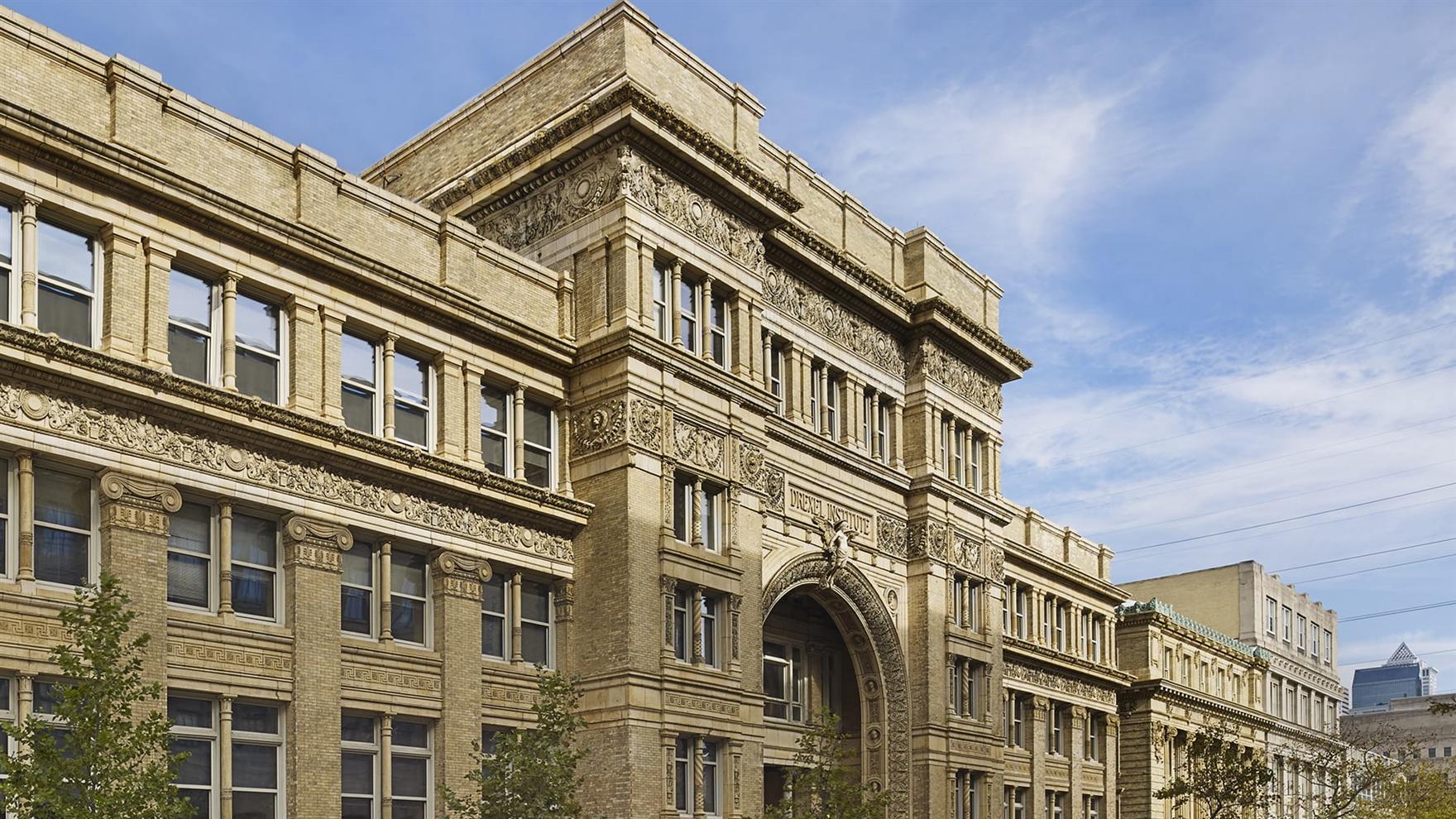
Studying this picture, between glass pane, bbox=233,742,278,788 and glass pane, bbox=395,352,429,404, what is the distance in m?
7.72

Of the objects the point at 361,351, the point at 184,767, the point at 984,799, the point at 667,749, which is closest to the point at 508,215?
the point at 361,351

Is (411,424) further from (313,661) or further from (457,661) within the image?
(313,661)

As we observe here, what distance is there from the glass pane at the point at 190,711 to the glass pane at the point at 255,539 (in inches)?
104

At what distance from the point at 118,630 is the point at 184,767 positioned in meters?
5.78

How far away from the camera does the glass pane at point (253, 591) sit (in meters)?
27.6

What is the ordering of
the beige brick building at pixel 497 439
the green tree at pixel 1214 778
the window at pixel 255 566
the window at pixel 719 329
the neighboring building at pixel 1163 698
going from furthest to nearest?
1. the neighboring building at pixel 1163 698
2. the green tree at pixel 1214 778
3. the window at pixel 719 329
4. the window at pixel 255 566
5. the beige brick building at pixel 497 439

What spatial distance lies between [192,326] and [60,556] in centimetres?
486

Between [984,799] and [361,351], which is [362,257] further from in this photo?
[984,799]

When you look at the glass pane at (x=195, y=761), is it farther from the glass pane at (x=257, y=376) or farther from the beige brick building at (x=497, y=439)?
the glass pane at (x=257, y=376)

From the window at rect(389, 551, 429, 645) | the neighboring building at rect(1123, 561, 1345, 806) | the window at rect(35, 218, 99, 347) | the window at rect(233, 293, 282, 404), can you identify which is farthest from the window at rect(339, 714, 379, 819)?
the neighboring building at rect(1123, 561, 1345, 806)

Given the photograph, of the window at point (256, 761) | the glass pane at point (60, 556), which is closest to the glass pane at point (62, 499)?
the glass pane at point (60, 556)

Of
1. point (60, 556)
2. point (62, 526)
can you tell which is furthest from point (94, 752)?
point (62, 526)

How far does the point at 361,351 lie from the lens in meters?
31.1

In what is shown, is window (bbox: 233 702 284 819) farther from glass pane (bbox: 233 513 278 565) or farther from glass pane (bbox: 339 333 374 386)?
glass pane (bbox: 339 333 374 386)
